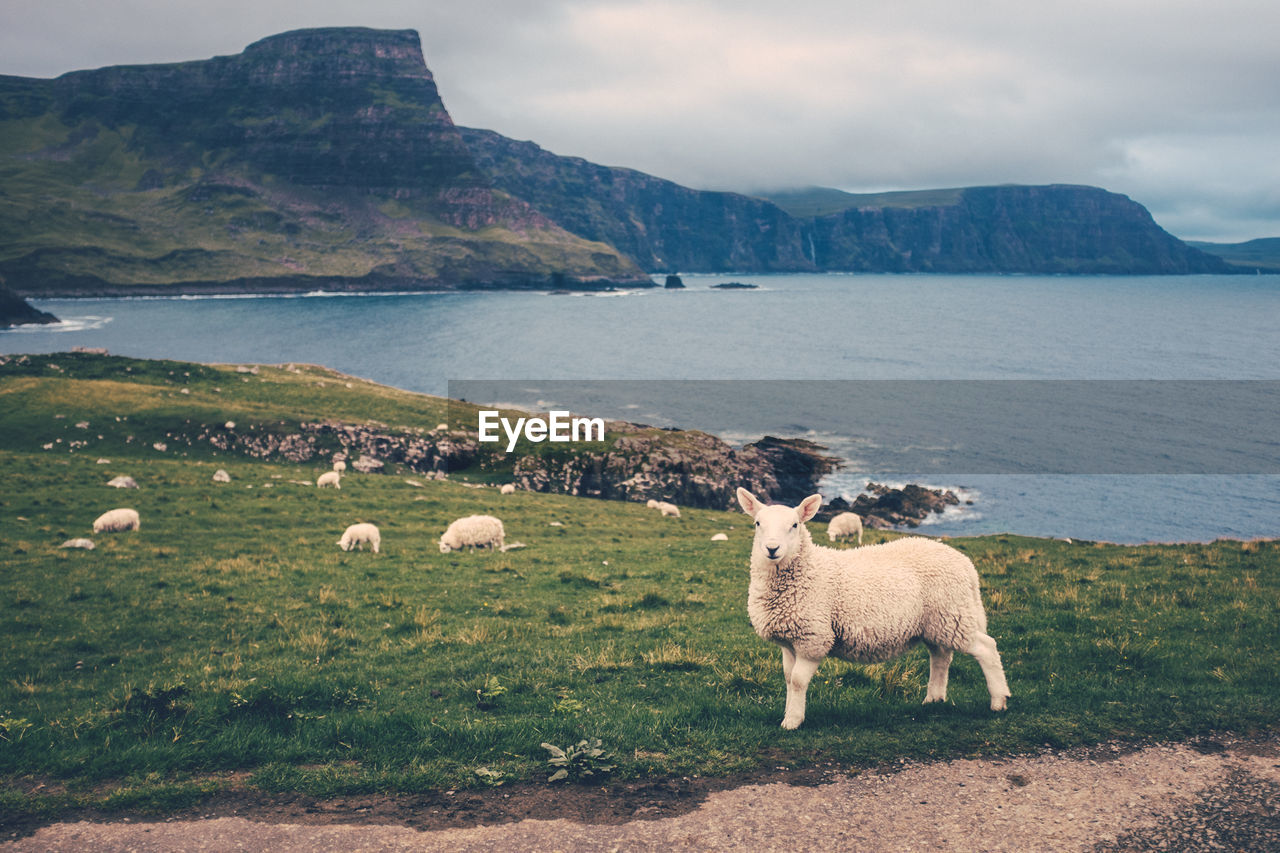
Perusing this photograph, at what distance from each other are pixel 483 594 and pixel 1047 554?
18949 mm

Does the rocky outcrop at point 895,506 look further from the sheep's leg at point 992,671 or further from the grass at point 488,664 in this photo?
the sheep's leg at point 992,671

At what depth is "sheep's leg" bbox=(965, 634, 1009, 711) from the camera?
10.6 metres

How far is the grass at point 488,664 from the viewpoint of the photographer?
31.4 feet

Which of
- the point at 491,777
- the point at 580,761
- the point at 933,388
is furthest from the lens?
the point at 933,388

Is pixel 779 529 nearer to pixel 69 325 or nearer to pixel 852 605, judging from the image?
pixel 852 605

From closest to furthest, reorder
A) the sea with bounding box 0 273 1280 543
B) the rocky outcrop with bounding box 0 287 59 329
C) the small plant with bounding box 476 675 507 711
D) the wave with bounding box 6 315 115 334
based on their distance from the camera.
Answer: the small plant with bounding box 476 675 507 711, the sea with bounding box 0 273 1280 543, the wave with bounding box 6 315 115 334, the rocky outcrop with bounding box 0 287 59 329

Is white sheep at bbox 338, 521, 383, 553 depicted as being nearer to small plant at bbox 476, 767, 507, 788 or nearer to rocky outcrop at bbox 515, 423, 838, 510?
small plant at bbox 476, 767, 507, 788

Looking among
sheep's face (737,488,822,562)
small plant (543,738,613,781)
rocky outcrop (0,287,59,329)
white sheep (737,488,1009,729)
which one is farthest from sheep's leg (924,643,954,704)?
rocky outcrop (0,287,59,329)

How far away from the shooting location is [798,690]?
10.2 meters

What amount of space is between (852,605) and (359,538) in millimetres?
20289

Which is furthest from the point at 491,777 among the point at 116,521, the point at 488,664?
the point at 116,521

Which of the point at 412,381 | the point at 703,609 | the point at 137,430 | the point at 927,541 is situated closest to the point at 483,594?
the point at 703,609

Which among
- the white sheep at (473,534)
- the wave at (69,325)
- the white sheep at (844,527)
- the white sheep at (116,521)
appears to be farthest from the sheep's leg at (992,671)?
the wave at (69,325)

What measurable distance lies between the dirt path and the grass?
2.17 ft
